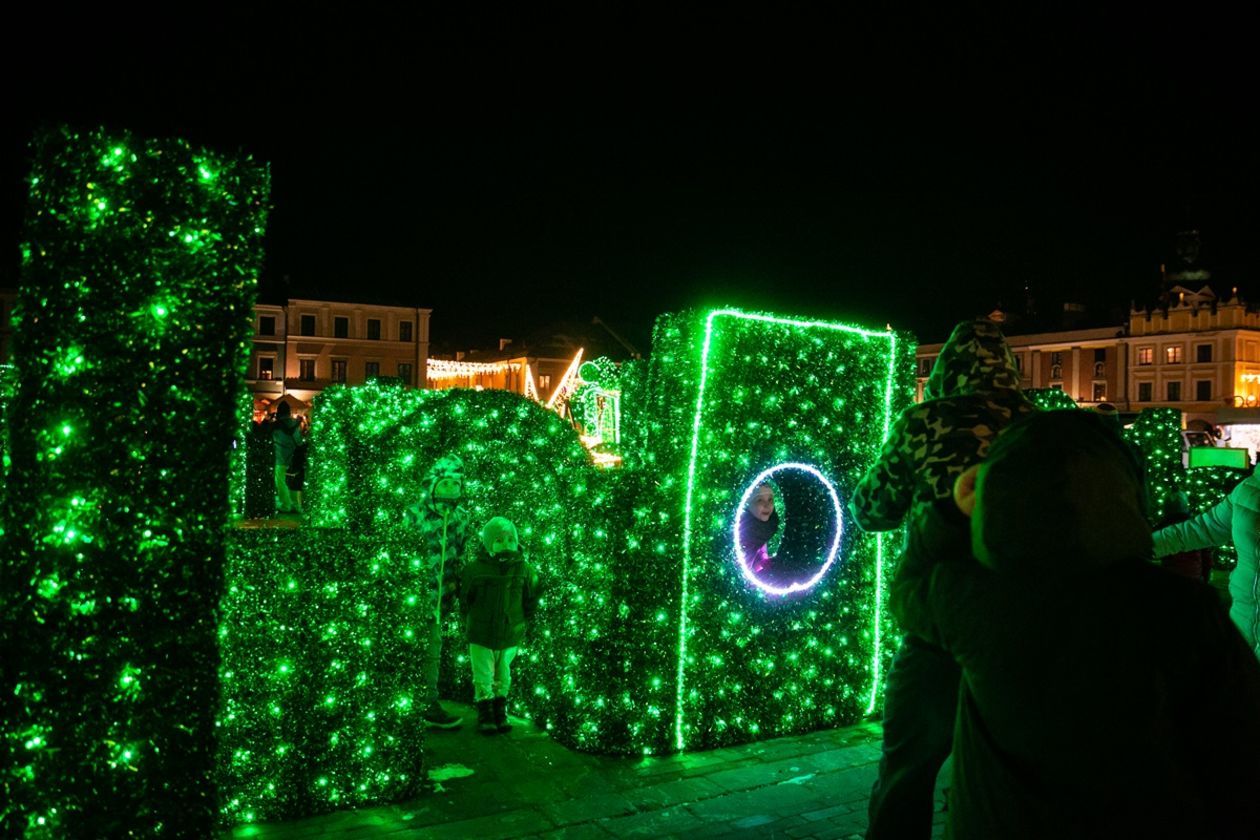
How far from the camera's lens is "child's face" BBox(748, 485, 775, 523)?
6.24m

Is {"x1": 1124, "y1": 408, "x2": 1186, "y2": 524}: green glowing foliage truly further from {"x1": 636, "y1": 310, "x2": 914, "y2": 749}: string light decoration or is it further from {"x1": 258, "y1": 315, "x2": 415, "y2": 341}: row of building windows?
{"x1": 258, "y1": 315, "x2": 415, "y2": 341}: row of building windows

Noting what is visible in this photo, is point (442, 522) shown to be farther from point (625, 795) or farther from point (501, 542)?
point (625, 795)

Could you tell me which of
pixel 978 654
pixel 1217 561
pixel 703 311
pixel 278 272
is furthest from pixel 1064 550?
pixel 278 272

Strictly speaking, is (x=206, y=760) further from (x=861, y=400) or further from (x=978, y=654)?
(x=861, y=400)

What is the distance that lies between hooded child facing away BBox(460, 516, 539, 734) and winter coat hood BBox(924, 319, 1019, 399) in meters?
3.34

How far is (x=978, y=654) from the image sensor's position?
72.2 inches

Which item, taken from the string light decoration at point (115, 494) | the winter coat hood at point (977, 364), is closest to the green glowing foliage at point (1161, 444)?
the winter coat hood at point (977, 364)

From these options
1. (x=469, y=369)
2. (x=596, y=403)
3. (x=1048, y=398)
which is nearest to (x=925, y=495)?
(x=1048, y=398)

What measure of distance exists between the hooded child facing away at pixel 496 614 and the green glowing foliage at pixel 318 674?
1.04 meters

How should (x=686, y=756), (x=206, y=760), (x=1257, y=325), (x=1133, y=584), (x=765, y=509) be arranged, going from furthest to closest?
(x=1257, y=325) < (x=765, y=509) < (x=686, y=756) < (x=206, y=760) < (x=1133, y=584)

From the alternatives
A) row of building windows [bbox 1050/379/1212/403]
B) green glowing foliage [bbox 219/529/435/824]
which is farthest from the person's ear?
row of building windows [bbox 1050/379/1212/403]

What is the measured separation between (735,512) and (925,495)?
7.69 ft

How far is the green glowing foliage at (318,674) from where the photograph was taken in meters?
4.62

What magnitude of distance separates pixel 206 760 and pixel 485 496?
14.2 feet
